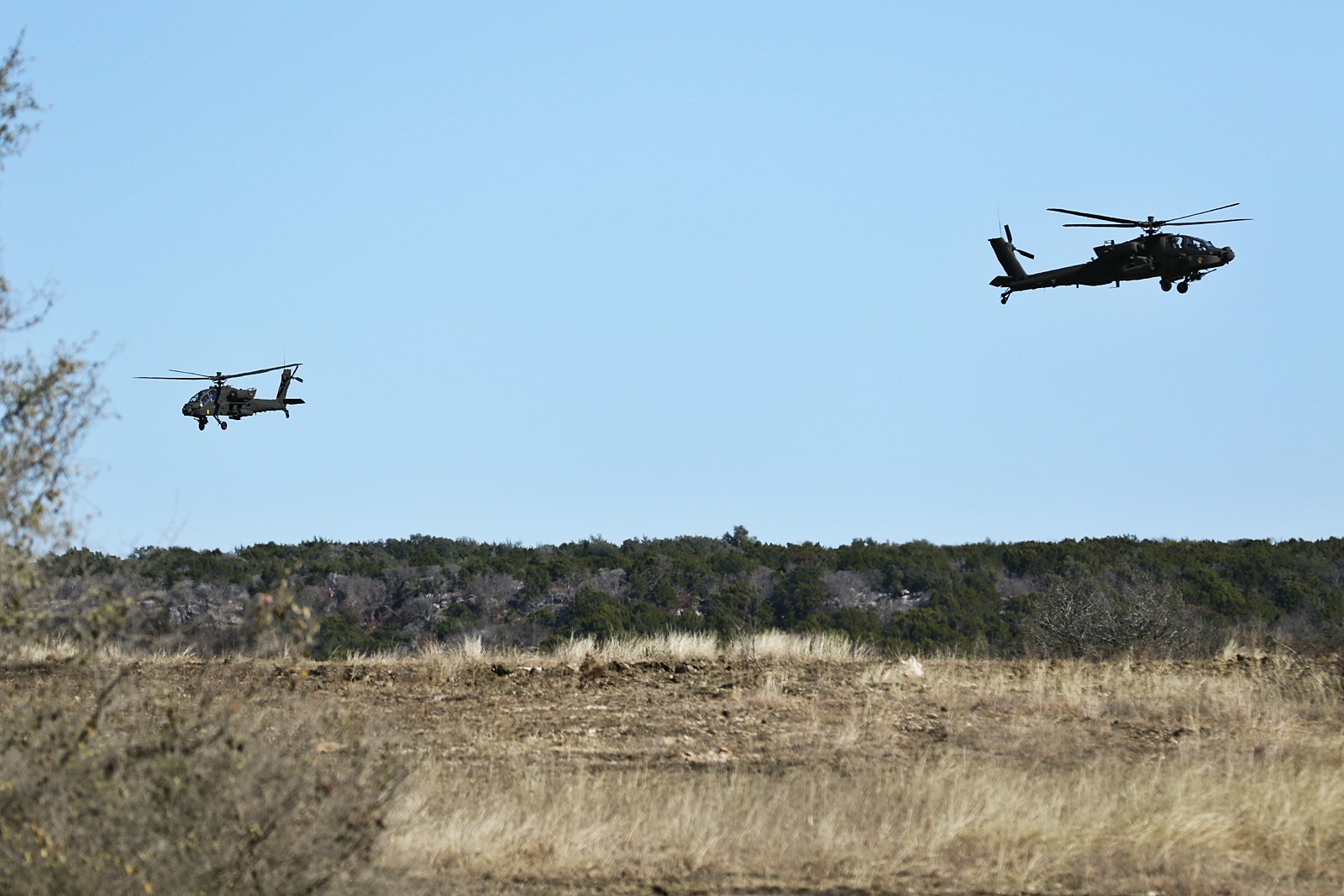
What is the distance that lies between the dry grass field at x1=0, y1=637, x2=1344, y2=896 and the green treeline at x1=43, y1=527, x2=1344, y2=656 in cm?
1957

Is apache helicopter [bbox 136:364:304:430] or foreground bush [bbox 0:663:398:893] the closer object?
foreground bush [bbox 0:663:398:893]

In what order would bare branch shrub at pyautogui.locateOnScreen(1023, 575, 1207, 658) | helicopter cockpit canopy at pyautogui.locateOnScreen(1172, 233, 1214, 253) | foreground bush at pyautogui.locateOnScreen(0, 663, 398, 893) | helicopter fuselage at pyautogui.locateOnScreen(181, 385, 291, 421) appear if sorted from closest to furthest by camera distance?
foreground bush at pyautogui.locateOnScreen(0, 663, 398, 893) → bare branch shrub at pyautogui.locateOnScreen(1023, 575, 1207, 658) → helicopter cockpit canopy at pyautogui.locateOnScreen(1172, 233, 1214, 253) → helicopter fuselage at pyautogui.locateOnScreen(181, 385, 291, 421)

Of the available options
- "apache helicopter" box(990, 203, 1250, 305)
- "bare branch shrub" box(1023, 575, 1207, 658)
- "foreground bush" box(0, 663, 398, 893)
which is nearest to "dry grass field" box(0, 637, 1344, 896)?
"foreground bush" box(0, 663, 398, 893)

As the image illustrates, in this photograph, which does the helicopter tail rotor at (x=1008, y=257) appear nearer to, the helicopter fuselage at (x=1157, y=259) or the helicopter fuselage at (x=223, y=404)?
the helicopter fuselage at (x=1157, y=259)

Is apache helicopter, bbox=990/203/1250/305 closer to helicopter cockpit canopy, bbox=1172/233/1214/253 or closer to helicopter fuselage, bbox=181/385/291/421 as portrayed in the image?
helicopter cockpit canopy, bbox=1172/233/1214/253

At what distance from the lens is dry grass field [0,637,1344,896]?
7957 millimetres

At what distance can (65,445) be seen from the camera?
8.89 m

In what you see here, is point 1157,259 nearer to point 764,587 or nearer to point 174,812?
point 764,587

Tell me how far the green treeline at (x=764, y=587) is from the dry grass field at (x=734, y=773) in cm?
1957

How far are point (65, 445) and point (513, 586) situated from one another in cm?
3633

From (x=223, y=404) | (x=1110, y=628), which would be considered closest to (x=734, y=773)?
(x=1110, y=628)

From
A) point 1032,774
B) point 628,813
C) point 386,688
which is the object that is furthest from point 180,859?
point 386,688

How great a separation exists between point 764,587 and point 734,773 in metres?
33.0

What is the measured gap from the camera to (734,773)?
1228 cm
